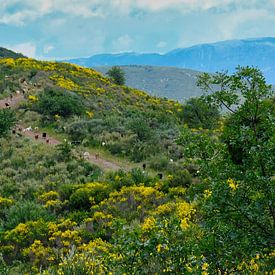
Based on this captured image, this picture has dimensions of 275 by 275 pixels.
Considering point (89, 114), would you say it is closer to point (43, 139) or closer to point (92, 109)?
point (92, 109)

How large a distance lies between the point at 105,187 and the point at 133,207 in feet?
5.95

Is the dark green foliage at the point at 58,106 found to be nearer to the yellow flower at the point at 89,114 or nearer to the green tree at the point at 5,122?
the yellow flower at the point at 89,114

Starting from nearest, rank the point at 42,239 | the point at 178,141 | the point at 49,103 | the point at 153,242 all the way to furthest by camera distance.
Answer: the point at 153,242 < the point at 178,141 < the point at 42,239 < the point at 49,103

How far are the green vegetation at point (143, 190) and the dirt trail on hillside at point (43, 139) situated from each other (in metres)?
0.63

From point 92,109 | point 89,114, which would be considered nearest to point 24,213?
point 89,114

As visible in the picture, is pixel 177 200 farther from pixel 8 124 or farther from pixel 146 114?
pixel 146 114

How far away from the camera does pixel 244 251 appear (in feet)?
16.0

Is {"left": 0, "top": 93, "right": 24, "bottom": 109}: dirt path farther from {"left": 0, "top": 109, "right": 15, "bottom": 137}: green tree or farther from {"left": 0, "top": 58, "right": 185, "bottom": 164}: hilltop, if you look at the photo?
{"left": 0, "top": 109, "right": 15, "bottom": 137}: green tree

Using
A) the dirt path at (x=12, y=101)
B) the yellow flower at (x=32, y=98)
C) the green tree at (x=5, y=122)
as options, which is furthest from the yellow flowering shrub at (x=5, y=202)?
the yellow flower at (x=32, y=98)

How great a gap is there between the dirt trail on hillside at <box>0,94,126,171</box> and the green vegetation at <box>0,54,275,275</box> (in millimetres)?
633

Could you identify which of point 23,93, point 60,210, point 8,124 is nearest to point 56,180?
point 60,210

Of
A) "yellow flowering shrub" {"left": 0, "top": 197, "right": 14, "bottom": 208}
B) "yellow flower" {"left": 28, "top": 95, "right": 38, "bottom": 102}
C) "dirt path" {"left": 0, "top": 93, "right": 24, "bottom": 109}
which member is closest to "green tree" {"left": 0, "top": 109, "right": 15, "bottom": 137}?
"dirt path" {"left": 0, "top": 93, "right": 24, "bottom": 109}

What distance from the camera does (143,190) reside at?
518 inches

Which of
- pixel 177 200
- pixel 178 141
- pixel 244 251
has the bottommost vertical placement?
pixel 177 200
